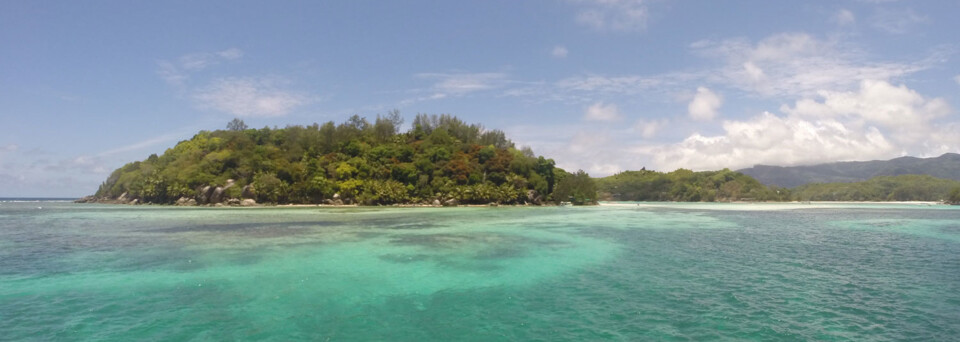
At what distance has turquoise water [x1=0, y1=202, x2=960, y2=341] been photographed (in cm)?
898

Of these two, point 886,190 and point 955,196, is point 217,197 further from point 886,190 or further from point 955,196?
point 886,190

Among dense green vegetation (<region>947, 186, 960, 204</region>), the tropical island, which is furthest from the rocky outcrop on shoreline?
dense green vegetation (<region>947, 186, 960, 204</region>)

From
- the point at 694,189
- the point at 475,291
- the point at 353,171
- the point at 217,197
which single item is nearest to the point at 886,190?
the point at 694,189

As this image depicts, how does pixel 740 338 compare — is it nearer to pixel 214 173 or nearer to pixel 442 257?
pixel 442 257

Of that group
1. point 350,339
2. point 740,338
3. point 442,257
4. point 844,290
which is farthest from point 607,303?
point 442,257

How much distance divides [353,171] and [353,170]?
269 millimetres

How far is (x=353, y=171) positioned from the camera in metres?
82.7

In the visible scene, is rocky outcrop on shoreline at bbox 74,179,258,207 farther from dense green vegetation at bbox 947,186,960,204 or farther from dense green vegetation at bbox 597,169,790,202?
dense green vegetation at bbox 947,186,960,204

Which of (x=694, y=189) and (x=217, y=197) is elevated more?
(x=694, y=189)

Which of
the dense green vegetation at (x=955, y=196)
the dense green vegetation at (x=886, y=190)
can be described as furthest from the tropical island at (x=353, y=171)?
the dense green vegetation at (x=886, y=190)

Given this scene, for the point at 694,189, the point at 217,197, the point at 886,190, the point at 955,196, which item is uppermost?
the point at 694,189

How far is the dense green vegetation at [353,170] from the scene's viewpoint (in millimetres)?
79188

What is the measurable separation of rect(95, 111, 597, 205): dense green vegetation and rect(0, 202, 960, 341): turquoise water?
188 feet

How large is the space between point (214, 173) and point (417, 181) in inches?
1512
